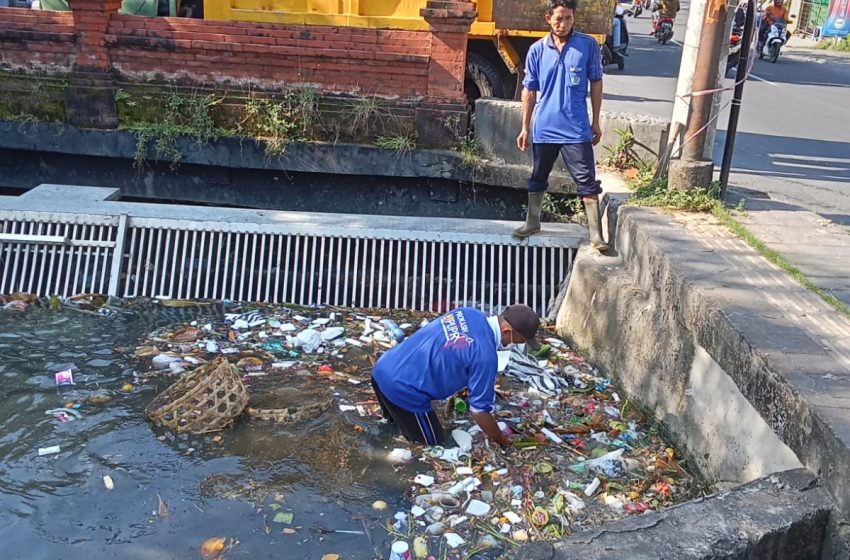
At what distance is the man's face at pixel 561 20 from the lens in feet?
16.7

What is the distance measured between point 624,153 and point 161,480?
464cm

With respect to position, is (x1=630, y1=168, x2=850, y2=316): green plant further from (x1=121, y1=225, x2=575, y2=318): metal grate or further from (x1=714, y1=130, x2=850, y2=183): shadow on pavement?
(x1=714, y1=130, x2=850, y2=183): shadow on pavement

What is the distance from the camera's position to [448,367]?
4.12 metres

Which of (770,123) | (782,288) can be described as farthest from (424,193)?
(770,123)

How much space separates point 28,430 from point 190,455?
2.97 feet

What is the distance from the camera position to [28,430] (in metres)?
4.30

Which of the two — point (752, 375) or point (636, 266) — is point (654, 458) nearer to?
point (752, 375)

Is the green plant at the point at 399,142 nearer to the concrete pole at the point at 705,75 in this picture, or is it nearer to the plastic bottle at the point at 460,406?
the concrete pole at the point at 705,75

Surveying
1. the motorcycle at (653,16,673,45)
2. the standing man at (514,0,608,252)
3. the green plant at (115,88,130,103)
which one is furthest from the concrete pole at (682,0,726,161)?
the motorcycle at (653,16,673,45)

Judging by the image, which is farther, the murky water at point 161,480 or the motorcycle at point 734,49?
the motorcycle at point 734,49

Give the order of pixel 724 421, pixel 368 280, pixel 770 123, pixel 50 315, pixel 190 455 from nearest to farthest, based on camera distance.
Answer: pixel 724 421 < pixel 190 455 < pixel 50 315 < pixel 368 280 < pixel 770 123

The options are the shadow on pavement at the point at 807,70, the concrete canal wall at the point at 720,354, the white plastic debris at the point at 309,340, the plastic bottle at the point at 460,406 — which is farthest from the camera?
the shadow on pavement at the point at 807,70

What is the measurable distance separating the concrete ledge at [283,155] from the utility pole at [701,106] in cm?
165

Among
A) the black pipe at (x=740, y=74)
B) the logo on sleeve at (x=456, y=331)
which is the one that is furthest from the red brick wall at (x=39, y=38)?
the black pipe at (x=740, y=74)
